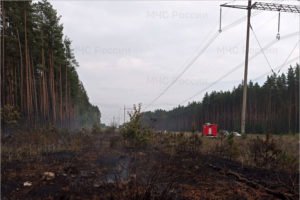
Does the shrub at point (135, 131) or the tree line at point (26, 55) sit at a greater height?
the tree line at point (26, 55)

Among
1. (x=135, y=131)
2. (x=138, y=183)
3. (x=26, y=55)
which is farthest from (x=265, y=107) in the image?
(x=138, y=183)

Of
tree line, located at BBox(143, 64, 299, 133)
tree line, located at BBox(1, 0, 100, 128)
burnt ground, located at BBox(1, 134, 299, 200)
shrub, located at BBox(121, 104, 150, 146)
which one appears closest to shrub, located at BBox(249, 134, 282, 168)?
burnt ground, located at BBox(1, 134, 299, 200)

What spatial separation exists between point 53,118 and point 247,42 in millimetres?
24956

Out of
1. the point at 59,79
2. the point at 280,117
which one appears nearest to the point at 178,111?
the point at 280,117

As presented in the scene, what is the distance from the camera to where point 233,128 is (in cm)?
6444

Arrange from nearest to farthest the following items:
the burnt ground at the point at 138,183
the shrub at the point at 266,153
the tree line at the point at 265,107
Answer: the burnt ground at the point at 138,183 < the shrub at the point at 266,153 < the tree line at the point at 265,107

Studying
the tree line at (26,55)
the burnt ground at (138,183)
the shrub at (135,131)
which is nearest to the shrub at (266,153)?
the burnt ground at (138,183)

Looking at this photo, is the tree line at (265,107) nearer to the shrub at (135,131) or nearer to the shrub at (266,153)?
the shrub at (135,131)

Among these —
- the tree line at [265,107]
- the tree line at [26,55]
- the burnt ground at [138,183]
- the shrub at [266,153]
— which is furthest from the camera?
the tree line at [265,107]

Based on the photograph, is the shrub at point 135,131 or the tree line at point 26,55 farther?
the tree line at point 26,55

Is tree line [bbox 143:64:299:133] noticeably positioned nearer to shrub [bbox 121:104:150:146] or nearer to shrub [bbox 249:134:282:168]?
shrub [bbox 121:104:150:146]

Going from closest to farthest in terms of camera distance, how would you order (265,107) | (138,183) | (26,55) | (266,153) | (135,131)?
(138,183)
(266,153)
(135,131)
(26,55)
(265,107)

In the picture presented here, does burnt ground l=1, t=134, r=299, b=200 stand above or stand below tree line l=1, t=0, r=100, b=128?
below

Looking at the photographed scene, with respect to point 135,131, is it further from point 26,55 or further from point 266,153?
point 26,55
